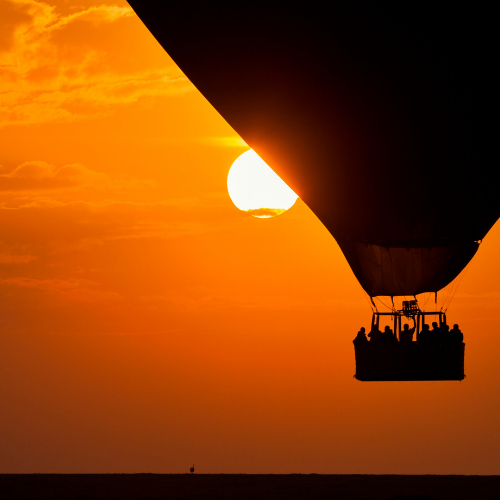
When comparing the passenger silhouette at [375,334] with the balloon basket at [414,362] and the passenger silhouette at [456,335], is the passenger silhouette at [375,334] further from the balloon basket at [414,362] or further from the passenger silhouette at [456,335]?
the passenger silhouette at [456,335]
